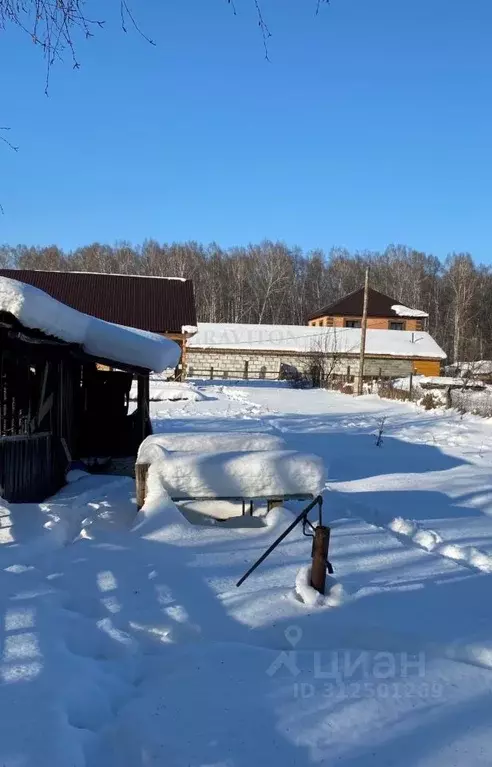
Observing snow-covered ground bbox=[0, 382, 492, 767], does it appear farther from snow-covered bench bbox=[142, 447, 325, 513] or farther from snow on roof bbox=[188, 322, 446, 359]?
snow on roof bbox=[188, 322, 446, 359]

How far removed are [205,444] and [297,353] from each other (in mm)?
35188

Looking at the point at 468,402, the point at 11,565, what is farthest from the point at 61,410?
the point at 468,402

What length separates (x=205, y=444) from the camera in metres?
6.97

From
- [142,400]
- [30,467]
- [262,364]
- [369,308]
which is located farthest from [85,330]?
[369,308]

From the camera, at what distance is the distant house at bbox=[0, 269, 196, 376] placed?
36.0m

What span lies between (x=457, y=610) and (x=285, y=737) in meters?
2.09

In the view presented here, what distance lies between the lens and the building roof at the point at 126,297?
119 feet

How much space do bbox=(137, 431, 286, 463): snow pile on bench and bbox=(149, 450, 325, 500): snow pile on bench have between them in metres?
0.17

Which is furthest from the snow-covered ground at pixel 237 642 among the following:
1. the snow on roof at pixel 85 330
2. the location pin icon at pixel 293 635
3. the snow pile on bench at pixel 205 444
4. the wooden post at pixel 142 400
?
the wooden post at pixel 142 400

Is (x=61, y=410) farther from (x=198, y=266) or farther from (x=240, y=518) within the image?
(x=198, y=266)

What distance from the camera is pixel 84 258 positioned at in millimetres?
73500

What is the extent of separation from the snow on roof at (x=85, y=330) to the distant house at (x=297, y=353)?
30.0 meters

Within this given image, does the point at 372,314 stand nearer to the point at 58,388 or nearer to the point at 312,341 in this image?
the point at 312,341

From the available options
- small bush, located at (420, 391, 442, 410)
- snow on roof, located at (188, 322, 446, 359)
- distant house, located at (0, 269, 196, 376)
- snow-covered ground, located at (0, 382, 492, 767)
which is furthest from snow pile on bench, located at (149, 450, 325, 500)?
snow on roof, located at (188, 322, 446, 359)
